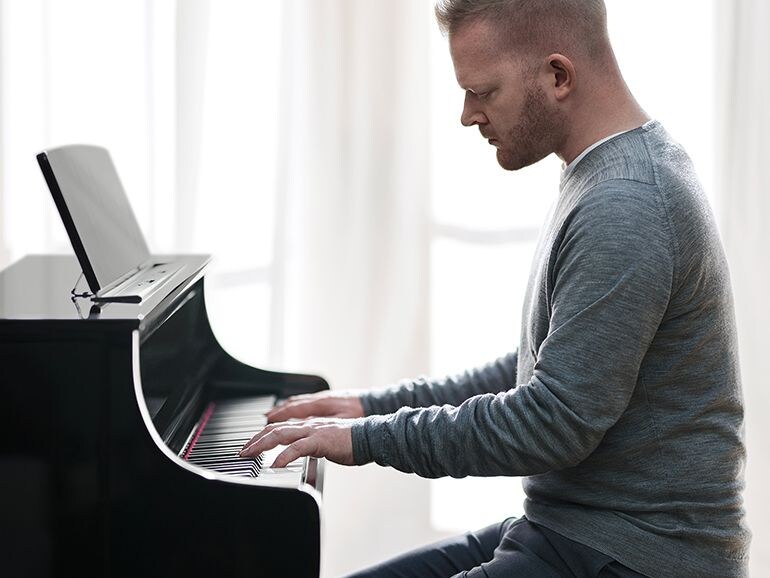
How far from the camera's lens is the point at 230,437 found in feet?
5.80

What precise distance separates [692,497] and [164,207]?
1.77 metres

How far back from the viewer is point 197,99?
274 cm

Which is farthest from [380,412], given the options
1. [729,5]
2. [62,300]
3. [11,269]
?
[729,5]

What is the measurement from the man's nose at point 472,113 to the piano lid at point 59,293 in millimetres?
551

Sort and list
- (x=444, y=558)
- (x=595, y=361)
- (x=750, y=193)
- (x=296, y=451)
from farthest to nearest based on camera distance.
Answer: (x=750, y=193) → (x=444, y=558) → (x=296, y=451) → (x=595, y=361)

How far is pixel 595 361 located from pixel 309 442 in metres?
0.43

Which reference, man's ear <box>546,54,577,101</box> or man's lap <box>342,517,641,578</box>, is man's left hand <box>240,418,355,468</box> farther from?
man's ear <box>546,54,577,101</box>

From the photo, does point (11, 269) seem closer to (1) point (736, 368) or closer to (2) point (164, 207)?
(2) point (164, 207)

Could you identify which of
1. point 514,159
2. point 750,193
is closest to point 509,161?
point 514,159

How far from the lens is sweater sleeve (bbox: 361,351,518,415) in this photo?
188cm

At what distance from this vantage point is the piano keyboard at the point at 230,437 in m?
1.59

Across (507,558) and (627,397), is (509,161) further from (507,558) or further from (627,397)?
(507,558)

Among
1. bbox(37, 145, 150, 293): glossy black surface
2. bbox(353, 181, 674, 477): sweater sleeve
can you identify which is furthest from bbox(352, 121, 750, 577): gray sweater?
bbox(37, 145, 150, 293): glossy black surface

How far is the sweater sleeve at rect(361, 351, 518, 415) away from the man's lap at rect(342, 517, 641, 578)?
0.25 meters
